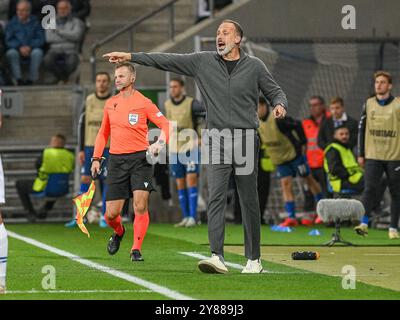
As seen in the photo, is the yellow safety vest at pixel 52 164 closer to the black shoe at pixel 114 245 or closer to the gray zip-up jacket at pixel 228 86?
the black shoe at pixel 114 245

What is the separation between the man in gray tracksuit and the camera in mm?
13453

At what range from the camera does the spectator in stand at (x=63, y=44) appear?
27.3m

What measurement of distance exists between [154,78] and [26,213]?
3.58 metres

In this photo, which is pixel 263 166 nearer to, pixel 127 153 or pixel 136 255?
pixel 127 153

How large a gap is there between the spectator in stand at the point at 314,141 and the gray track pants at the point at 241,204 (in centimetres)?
1057

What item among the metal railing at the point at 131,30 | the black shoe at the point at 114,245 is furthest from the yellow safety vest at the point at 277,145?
the black shoe at the point at 114,245

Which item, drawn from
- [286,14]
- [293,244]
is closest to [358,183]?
[293,244]

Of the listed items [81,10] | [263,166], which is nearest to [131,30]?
[81,10]

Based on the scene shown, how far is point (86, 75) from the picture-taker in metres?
28.7

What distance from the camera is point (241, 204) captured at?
44.3 feet

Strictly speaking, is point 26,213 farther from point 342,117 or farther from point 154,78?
point 342,117

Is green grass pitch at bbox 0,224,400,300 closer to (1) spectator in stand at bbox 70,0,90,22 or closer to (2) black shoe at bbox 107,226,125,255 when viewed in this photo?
(2) black shoe at bbox 107,226,125,255

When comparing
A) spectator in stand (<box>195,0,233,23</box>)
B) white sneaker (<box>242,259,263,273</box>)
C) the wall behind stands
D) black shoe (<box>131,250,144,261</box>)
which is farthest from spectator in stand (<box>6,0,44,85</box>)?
white sneaker (<box>242,259,263,273</box>)

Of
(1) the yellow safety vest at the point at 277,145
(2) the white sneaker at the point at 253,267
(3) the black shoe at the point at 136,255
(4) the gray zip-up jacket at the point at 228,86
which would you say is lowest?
(3) the black shoe at the point at 136,255
